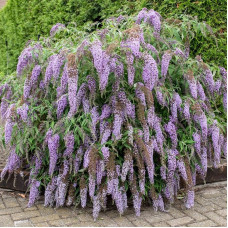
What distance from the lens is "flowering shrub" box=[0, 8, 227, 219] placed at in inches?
128

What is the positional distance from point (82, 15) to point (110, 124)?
4.43m

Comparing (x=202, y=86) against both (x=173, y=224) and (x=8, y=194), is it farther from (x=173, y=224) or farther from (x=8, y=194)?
(x=8, y=194)

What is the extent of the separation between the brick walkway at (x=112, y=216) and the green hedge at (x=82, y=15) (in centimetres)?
198

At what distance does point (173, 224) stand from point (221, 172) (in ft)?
4.74

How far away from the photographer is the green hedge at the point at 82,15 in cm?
475

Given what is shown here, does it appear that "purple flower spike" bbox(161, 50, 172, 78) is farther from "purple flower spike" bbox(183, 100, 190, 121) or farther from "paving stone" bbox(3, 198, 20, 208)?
"paving stone" bbox(3, 198, 20, 208)

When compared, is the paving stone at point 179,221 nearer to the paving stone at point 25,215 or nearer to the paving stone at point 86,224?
the paving stone at point 86,224

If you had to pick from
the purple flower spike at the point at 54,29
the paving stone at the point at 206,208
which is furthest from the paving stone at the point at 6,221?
the purple flower spike at the point at 54,29

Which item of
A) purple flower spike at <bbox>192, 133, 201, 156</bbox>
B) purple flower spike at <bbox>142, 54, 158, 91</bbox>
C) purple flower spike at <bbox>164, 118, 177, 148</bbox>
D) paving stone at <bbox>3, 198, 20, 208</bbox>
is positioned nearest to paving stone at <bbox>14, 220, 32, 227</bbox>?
paving stone at <bbox>3, 198, 20, 208</bbox>

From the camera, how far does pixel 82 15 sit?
7160mm

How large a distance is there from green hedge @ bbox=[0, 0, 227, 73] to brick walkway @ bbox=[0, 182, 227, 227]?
198 centimetres

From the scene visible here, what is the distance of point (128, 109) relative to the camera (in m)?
3.32

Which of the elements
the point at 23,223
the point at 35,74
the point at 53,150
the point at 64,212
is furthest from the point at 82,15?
the point at 23,223

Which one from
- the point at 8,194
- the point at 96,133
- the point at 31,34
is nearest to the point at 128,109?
the point at 96,133
